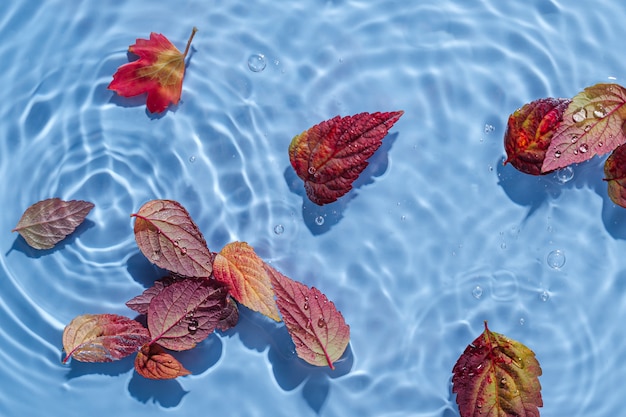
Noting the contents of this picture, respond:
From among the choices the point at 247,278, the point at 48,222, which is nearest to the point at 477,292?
the point at 247,278

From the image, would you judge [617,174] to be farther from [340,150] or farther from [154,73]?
[154,73]

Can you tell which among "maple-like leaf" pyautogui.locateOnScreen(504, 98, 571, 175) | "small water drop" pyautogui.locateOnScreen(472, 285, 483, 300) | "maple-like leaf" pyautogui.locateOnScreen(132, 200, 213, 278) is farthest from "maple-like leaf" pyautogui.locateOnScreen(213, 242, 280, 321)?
"maple-like leaf" pyautogui.locateOnScreen(504, 98, 571, 175)

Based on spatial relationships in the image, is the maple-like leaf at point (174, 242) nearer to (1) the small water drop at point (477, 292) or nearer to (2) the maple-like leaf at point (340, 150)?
(2) the maple-like leaf at point (340, 150)

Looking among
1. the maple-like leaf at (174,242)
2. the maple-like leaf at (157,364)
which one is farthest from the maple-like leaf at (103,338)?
the maple-like leaf at (174,242)

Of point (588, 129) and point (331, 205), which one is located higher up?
point (588, 129)

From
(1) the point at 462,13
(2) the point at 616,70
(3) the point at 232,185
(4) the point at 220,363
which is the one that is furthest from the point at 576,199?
(4) the point at 220,363

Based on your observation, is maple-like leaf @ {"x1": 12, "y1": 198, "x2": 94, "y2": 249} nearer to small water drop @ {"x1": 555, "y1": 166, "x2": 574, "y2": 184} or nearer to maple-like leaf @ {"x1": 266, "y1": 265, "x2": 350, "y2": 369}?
maple-like leaf @ {"x1": 266, "y1": 265, "x2": 350, "y2": 369}
